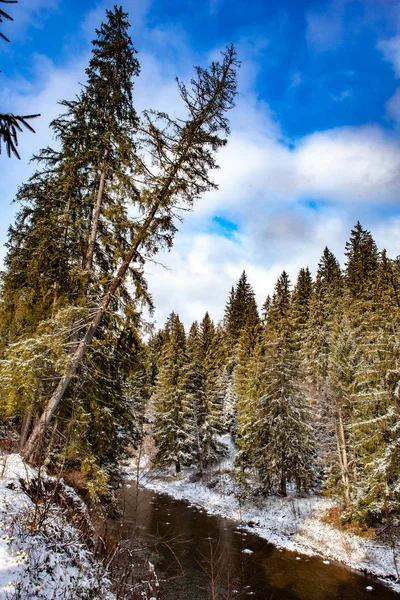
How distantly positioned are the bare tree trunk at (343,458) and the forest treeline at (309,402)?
0.07 meters

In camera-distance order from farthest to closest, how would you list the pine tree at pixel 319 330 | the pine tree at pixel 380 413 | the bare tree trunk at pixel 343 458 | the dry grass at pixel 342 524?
the pine tree at pixel 319 330 < the bare tree trunk at pixel 343 458 < the dry grass at pixel 342 524 < the pine tree at pixel 380 413

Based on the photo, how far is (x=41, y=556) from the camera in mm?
5055

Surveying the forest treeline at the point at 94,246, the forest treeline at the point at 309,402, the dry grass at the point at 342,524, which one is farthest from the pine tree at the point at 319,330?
the forest treeline at the point at 94,246

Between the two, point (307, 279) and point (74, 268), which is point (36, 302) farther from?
point (307, 279)

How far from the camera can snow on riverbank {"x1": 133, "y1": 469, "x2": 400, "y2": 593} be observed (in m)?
16.7

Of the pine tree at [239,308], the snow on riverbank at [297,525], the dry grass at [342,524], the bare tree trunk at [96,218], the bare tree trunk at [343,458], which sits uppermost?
the pine tree at [239,308]

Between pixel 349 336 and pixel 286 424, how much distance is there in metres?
7.97

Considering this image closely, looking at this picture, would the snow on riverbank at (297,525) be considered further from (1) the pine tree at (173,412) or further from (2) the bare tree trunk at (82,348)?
(2) the bare tree trunk at (82,348)

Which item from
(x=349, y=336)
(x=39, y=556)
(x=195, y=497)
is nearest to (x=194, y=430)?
(x=195, y=497)

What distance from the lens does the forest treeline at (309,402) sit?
1872 cm

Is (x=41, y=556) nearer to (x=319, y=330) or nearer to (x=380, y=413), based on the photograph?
(x=380, y=413)

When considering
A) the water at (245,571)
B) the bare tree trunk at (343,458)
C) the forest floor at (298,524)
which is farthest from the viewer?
the bare tree trunk at (343,458)

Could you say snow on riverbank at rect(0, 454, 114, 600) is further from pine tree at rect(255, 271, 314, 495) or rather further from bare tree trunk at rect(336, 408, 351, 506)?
pine tree at rect(255, 271, 314, 495)

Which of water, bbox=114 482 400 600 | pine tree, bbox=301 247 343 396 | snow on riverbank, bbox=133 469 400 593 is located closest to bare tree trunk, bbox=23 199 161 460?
water, bbox=114 482 400 600
